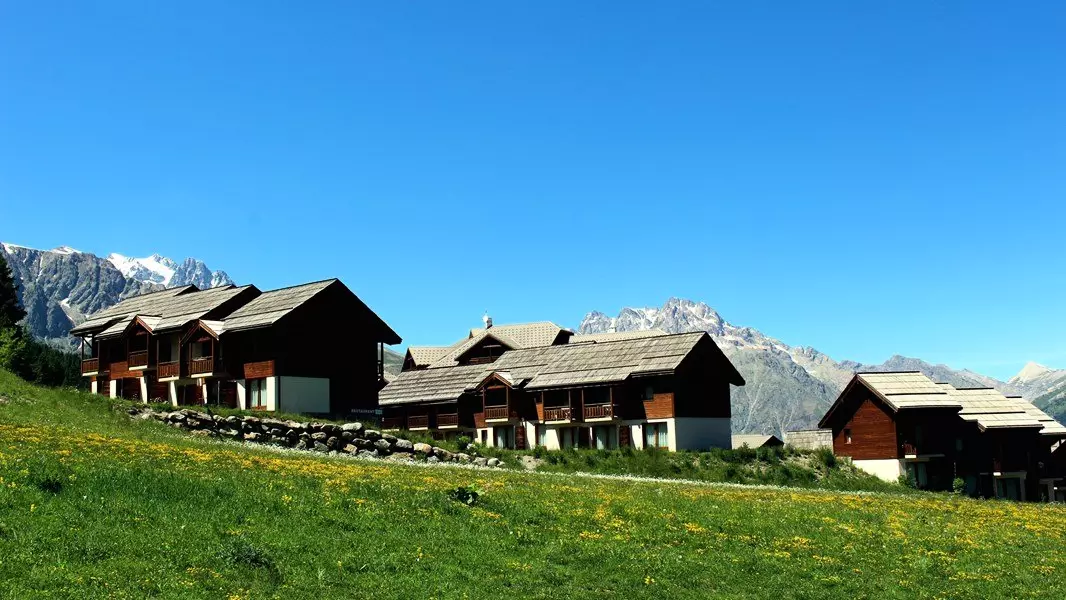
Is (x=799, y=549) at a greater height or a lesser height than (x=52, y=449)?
lesser

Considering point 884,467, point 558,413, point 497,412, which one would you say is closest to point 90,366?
point 497,412

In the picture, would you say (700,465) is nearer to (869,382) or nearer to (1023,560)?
(869,382)

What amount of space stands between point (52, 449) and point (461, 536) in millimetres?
14280

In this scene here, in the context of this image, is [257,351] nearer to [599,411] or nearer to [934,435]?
[599,411]

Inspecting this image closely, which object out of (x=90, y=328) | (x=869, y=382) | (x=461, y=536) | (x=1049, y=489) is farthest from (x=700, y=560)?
(x=1049, y=489)

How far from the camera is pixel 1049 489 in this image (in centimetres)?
9881

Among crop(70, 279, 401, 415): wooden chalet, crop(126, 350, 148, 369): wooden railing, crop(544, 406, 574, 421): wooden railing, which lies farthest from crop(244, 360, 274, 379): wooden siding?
crop(544, 406, 574, 421): wooden railing

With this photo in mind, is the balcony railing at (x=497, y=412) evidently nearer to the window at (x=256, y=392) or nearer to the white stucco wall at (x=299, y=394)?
the white stucco wall at (x=299, y=394)

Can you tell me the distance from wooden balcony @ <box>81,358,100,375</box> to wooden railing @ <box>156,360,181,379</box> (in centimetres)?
920

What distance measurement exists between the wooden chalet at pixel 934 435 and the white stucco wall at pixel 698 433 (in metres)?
9.89

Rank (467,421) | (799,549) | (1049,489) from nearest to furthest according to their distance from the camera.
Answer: (799,549) < (467,421) < (1049,489)

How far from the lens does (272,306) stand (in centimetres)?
7575

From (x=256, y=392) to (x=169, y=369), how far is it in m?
9.22

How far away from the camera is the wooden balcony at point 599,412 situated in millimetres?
77938
